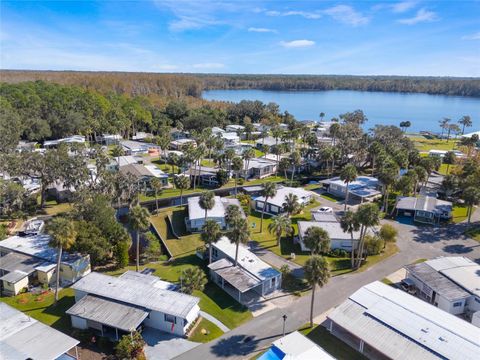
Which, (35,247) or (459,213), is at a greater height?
(35,247)

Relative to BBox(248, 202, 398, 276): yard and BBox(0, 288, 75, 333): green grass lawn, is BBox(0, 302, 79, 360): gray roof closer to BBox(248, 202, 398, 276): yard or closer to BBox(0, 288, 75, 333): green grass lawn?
BBox(0, 288, 75, 333): green grass lawn

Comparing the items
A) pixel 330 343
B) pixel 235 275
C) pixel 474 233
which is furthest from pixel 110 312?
pixel 474 233

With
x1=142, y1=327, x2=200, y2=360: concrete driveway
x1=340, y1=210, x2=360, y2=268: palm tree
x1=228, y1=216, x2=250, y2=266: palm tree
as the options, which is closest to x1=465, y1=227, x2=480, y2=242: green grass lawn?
x1=340, y1=210, x2=360, y2=268: palm tree

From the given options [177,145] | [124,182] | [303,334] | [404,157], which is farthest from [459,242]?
[177,145]

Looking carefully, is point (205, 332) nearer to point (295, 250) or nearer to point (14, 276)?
point (295, 250)

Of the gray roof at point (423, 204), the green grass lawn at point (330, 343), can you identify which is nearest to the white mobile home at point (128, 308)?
the green grass lawn at point (330, 343)
